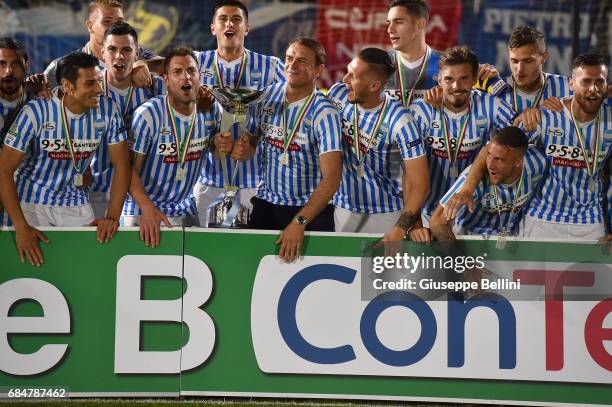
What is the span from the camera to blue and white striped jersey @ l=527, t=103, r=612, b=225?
5.44 meters

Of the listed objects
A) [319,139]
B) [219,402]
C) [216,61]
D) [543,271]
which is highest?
[216,61]

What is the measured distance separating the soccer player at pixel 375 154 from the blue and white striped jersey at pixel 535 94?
0.79 metres

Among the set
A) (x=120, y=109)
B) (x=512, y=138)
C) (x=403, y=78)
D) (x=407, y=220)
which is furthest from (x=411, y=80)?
(x=120, y=109)

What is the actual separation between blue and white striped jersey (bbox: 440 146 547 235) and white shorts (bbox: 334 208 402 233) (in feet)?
1.32

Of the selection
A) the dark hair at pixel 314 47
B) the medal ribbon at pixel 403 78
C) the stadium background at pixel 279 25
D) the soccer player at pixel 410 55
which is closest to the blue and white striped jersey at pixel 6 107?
the dark hair at pixel 314 47

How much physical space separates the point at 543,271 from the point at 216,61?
2.62m

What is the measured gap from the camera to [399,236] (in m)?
4.84

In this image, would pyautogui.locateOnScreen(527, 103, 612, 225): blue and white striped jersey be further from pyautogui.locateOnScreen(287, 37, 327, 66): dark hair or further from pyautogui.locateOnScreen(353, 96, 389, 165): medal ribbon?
pyautogui.locateOnScreen(287, 37, 327, 66): dark hair

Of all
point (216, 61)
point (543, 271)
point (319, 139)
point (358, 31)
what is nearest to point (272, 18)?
point (358, 31)

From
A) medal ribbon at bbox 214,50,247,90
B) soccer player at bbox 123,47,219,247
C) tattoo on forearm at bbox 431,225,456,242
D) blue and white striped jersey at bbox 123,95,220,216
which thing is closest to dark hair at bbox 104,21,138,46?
soccer player at bbox 123,47,219,247

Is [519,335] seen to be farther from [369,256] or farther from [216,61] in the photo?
[216,61]

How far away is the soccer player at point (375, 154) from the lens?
5.26m

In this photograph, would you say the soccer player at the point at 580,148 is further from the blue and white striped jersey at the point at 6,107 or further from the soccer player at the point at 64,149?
the blue and white striped jersey at the point at 6,107

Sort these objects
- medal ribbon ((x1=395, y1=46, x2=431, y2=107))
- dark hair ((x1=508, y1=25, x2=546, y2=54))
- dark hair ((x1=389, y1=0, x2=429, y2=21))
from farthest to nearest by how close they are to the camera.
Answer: dark hair ((x1=389, y1=0, x2=429, y2=21)) → medal ribbon ((x1=395, y1=46, x2=431, y2=107)) → dark hair ((x1=508, y1=25, x2=546, y2=54))
